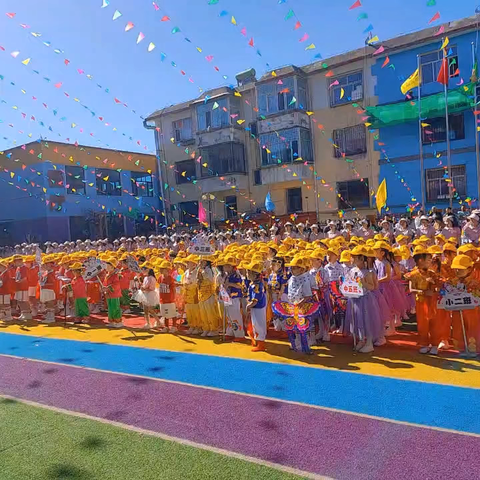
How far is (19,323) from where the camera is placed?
1168 cm

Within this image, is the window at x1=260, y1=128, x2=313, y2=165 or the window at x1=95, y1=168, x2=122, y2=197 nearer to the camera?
the window at x1=260, y1=128, x2=313, y2=165

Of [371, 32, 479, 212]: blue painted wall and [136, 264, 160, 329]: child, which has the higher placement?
[371, 32, 479, 212]: blue painted wall

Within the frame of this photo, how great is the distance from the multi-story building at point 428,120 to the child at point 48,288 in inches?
603

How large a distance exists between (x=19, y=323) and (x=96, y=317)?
2008 millimetres

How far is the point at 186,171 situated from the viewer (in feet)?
106

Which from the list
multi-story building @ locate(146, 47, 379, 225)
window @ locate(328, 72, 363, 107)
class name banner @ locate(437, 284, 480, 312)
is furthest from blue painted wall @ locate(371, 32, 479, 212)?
class name banner @ locate(437, 284, 480, 312)

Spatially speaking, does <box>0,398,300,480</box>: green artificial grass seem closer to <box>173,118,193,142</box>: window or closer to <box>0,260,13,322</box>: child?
<box>0,260,13,322</box>: child

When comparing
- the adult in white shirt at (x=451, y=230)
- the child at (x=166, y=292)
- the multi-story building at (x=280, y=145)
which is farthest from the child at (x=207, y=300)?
the multi-story building at (x=280, y=145)

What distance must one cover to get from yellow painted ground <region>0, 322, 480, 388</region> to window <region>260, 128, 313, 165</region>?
59.5 feet

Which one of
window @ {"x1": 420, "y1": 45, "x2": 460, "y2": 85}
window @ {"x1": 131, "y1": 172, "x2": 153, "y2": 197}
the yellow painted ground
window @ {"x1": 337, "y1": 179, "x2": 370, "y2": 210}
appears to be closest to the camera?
the yellow painted ground

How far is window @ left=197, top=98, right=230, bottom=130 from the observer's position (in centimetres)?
2934

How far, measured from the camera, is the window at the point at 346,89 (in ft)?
78.8

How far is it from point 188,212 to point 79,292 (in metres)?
21.8

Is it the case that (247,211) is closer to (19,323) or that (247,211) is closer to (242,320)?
(19,323)
